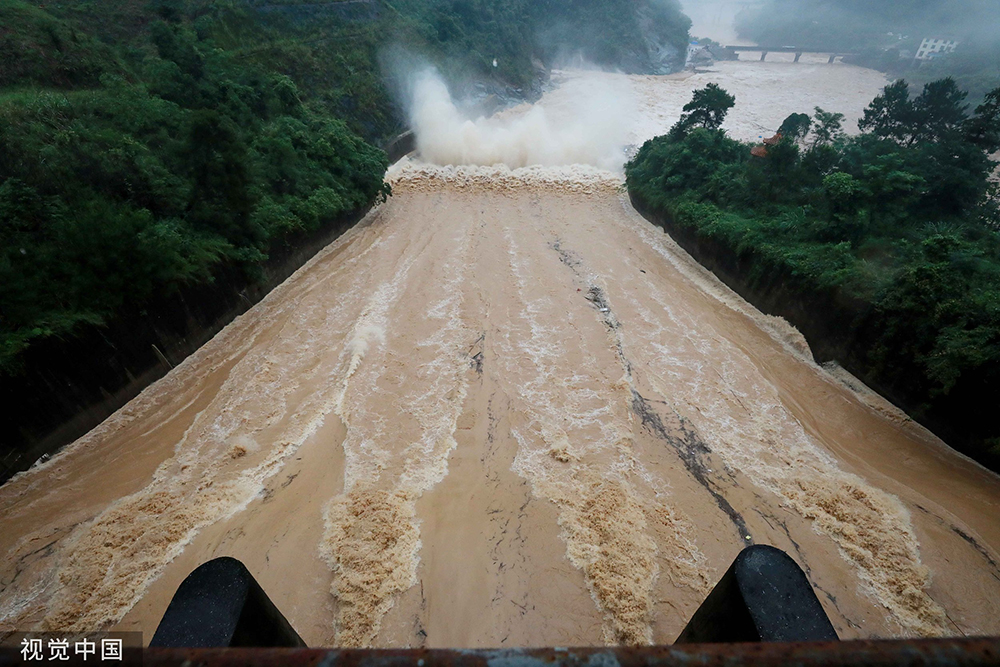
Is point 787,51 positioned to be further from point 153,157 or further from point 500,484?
point 500,484

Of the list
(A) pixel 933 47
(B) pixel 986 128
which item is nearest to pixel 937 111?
(B) pixel 986 128

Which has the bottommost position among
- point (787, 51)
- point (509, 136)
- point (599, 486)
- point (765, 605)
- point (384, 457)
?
point (599, 486)

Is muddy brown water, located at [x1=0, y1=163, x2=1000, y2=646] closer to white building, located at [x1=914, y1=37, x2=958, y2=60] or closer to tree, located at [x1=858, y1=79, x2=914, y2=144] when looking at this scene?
tree, located at [x1=858, y1=79, x2=914, y2=144]

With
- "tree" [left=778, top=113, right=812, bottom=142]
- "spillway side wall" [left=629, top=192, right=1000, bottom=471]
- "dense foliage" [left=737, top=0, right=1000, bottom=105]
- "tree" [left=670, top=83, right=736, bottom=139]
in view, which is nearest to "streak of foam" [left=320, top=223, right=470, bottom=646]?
"spillway side wall" [left=629, top=192, right=1000, bottom=471]

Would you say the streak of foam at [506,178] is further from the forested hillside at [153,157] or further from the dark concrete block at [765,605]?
the dark concrete block at [765,605]

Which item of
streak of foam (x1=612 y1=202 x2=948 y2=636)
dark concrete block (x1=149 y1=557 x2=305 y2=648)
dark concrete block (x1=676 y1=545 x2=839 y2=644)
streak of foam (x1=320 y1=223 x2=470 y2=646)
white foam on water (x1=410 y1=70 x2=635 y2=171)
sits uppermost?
dark concrete block (x1=149 y1=557 x2=305 y2=648)

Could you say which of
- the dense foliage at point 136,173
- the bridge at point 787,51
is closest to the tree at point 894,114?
the dense foliage at point 136,173
